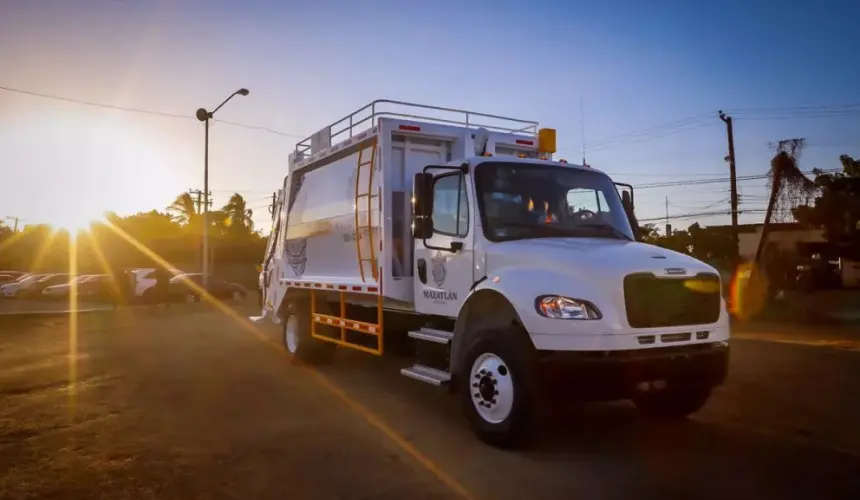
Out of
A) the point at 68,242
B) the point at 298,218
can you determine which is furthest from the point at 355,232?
the point at 68,242

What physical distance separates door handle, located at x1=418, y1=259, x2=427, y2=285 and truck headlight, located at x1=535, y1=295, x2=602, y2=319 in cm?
215

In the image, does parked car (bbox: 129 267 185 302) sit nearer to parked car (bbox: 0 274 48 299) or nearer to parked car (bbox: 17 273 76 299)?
parked car (bbox: 17 273 76 299)

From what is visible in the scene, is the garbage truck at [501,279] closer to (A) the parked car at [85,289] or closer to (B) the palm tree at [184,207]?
(A) the parked car at [85,289]

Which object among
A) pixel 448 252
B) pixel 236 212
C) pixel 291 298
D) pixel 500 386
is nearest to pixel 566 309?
pixel 500 386

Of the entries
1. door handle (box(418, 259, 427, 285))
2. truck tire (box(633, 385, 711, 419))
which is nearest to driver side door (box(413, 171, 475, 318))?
door handle (box(418, 259, 427, 285))

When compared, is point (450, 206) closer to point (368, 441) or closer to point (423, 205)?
point (423, 205)

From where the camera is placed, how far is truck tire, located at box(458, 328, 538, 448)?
5.46 m

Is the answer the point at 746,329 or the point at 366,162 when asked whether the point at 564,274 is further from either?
the point at 746,329

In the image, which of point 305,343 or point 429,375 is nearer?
point 429,375

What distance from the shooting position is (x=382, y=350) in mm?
8180

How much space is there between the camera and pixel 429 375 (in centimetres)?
680

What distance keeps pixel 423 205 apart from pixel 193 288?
2559 centimetres

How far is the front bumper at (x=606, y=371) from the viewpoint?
17.4ft

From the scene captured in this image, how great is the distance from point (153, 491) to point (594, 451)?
11.8 feet
